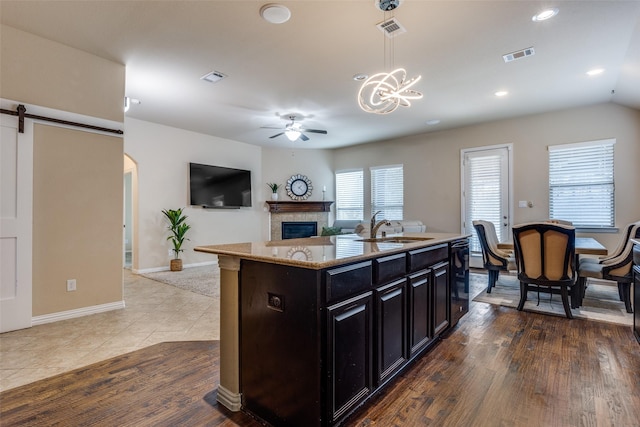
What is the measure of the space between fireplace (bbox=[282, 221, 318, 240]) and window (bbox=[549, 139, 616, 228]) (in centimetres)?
513

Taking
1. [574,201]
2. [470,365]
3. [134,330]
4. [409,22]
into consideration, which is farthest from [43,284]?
[574,201]

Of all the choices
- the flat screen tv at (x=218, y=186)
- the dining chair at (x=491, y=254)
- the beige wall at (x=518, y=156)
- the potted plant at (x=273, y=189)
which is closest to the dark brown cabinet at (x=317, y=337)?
the dining chair at (x=491, y=254)

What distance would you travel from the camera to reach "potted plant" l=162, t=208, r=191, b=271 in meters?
6.12

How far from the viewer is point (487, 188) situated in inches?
240

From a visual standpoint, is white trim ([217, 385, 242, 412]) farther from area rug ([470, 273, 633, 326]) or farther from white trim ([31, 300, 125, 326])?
area rug ([470, 273, 633, 326])

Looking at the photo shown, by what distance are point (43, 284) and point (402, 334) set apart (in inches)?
140

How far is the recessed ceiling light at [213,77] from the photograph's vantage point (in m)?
3.88

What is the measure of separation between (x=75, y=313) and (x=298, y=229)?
5293 mm

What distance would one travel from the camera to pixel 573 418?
5.65ft

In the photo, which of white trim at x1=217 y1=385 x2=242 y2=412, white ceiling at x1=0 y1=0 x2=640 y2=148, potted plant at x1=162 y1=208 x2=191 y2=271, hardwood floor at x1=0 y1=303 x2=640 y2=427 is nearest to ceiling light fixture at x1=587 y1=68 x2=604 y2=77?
white ceiling at x1=0 y1=0 x2=640 y2=148

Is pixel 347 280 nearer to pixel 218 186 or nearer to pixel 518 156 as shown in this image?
pixel 518 156

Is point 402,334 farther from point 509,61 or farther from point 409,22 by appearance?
point 509,61

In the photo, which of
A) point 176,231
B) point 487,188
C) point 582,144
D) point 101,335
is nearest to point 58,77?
point 101,335

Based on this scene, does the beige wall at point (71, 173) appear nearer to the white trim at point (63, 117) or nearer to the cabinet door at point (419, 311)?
the white trim at point (63, 117)
